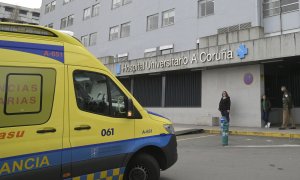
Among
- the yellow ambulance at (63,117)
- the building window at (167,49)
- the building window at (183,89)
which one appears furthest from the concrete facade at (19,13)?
the yellow ambulance at (63,117)

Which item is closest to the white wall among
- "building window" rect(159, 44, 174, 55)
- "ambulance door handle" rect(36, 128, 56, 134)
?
"building window" rect(159, 44, 174, 55)

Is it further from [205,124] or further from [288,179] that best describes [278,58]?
[288,179]

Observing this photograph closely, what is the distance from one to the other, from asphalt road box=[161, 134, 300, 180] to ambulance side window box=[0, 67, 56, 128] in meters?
3.18

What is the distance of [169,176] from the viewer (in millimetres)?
7234

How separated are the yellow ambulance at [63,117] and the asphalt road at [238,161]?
1665mm

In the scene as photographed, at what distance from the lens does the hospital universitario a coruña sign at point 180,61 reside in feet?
57.9

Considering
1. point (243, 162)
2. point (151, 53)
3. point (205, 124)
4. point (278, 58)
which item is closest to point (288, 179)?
point (243, 162)

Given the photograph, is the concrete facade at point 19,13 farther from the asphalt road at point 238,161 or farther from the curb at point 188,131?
the asphalt road at point 238,161

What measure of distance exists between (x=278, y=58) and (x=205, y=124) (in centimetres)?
582

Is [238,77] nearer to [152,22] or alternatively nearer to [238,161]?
[238,161]

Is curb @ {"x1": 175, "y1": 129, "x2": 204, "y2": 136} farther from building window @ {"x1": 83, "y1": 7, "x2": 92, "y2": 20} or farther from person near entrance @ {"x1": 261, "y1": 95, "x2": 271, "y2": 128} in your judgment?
building window @ {"x1": 83, "y1": 7, "x2": 92, "y2": 20}

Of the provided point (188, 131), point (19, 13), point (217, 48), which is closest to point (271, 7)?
point (217, 48)

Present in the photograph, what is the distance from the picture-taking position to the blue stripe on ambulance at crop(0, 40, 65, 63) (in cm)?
467

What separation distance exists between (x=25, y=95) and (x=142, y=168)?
2.34m
